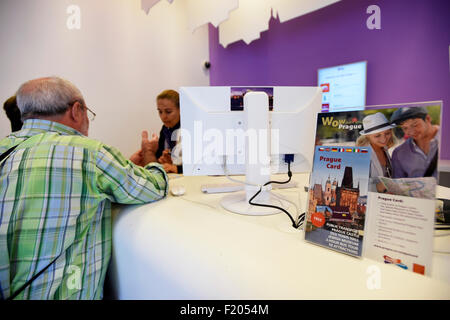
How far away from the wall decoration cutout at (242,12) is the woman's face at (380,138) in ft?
7.55

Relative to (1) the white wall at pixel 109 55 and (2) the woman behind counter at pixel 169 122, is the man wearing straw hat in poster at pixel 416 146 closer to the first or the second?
(2) the woman behind counter at pixel 169 122

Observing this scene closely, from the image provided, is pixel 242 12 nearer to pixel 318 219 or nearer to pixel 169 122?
pixel 169 122

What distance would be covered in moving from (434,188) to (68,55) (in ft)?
9.71

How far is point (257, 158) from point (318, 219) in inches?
14.0

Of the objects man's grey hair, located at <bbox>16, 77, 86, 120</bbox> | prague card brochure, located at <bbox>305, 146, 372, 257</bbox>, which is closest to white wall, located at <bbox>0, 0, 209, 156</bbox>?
man's grey hair, located at <bbox>16, 77, 86, 120</bbox>

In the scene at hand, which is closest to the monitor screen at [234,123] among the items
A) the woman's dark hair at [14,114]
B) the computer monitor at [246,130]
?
the computer monitor at [246,130]

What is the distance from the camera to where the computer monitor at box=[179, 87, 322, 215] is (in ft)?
3.03

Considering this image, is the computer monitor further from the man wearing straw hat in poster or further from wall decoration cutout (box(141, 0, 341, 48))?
wall decoration cutout (box(141, 0, 341, 48))

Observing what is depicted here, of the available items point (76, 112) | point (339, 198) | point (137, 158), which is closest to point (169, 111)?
point (137, 158)

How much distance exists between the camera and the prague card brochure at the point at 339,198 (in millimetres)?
566

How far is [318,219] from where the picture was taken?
0.62 metres

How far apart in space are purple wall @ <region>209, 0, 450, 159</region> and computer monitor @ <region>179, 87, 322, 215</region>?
4.81ft
